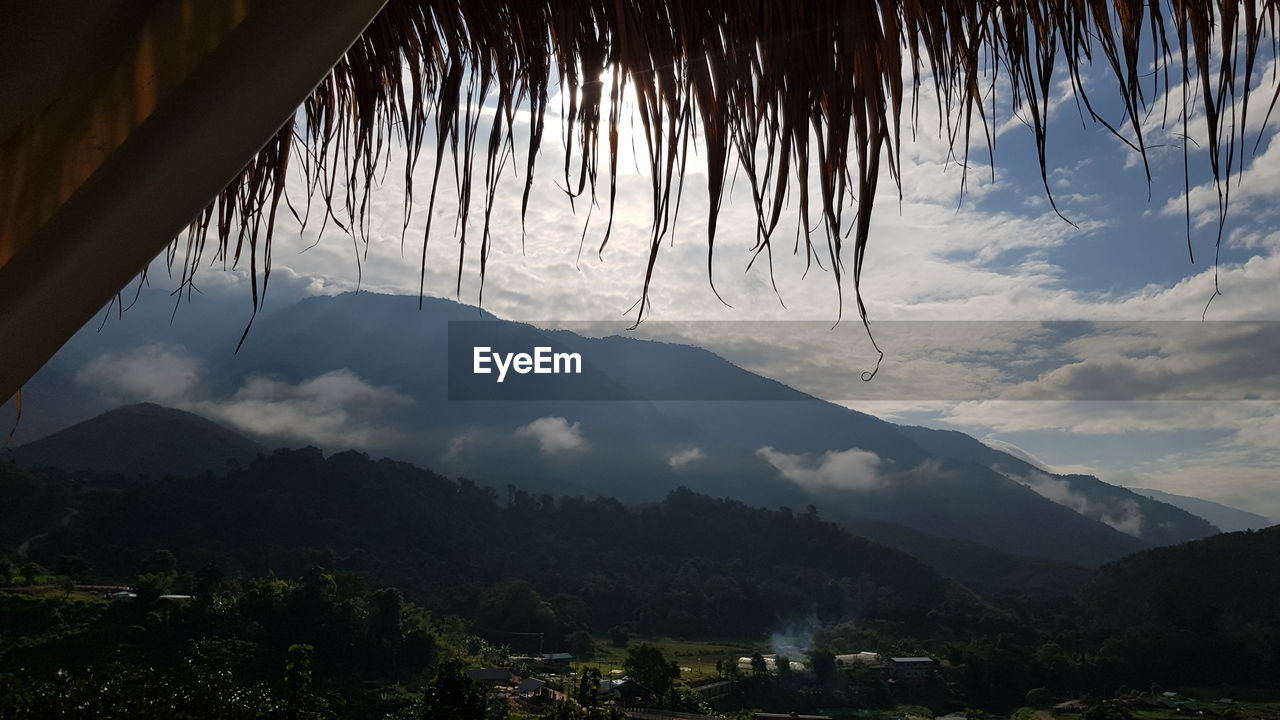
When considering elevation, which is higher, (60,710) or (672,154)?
(672,154)

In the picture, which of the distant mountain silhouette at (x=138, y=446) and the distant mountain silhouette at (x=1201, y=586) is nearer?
the distant mountain silhouette at (x=1201, y=586)

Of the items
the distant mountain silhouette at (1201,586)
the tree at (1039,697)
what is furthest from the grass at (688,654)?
the distant mountain silhouette at (1201,586)

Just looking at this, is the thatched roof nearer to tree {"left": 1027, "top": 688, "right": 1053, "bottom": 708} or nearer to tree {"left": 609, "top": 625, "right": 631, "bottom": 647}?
tree {"left": 1027, "top": 688, "right": 1053, "bottom": 708}

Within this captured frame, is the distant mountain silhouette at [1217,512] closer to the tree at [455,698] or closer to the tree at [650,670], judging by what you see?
the tree at [650,670]

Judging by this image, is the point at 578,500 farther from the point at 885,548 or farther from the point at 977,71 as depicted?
the point at 977,71

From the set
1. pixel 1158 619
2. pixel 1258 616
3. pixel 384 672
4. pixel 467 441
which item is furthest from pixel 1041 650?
pixel 467 441

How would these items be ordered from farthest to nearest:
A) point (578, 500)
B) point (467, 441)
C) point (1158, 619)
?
point (467, 441), point (578, 500), point (1158, 619)

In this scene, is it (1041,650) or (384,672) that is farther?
(1041,650)
